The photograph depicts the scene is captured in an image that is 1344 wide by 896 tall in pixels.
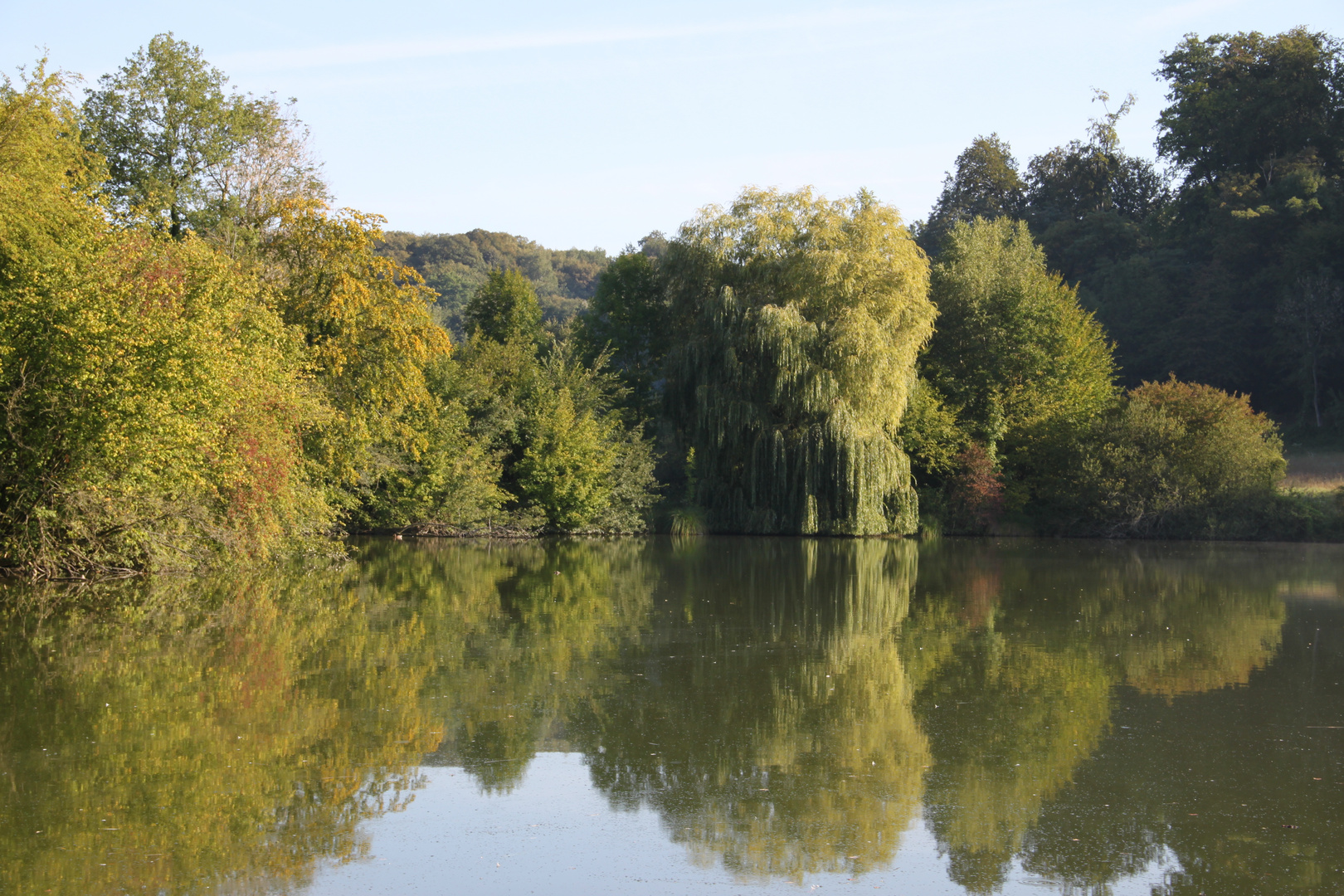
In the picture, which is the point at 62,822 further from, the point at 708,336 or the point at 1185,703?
the point at 708,336

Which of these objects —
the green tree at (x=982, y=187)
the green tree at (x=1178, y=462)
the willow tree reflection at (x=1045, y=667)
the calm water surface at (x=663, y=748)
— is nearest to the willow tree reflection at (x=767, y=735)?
the calm water surface at (x=663, y=748)

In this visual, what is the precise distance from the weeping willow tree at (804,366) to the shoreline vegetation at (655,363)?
0.10m

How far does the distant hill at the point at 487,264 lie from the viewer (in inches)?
3083

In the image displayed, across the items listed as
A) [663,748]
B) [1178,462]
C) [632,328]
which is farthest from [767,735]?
[632,328]

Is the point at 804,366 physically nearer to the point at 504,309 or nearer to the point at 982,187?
the point at 504,309

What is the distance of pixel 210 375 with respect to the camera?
15.5 m

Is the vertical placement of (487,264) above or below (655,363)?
above

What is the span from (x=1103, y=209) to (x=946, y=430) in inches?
1150

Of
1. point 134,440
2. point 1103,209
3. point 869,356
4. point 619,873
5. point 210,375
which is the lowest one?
point 619,873

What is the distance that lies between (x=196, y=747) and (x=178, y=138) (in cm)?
2631

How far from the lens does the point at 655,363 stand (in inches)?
1489

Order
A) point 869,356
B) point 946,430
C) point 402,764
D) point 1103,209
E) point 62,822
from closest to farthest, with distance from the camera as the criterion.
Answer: point 62,822 < point 402,764 < point 869,356 < point 946,430 < point 1103,209

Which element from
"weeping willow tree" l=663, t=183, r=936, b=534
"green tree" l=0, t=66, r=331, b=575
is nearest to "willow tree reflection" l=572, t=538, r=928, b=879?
"green tree" l=0, t=66, r=331, b=575

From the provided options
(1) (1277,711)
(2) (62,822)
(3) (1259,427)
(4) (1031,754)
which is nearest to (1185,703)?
(1) (1277,711)
